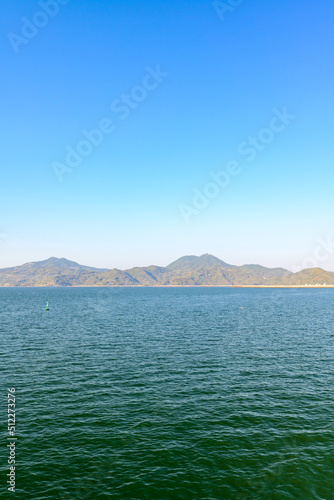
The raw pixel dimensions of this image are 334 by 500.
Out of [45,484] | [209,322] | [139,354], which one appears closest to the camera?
[45,484]

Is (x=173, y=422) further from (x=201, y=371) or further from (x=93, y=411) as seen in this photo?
(x=201, y=371)

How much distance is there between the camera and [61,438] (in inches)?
1271

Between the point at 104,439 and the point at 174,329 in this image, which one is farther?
the point at 174,329

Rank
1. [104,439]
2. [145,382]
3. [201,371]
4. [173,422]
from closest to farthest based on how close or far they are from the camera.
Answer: [104,439], [173,422], [145,382], [201,371]

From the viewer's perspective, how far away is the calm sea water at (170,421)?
2562 cm

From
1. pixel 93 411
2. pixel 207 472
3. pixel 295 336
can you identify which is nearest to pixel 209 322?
pixel 295 336

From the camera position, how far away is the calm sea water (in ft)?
84.1

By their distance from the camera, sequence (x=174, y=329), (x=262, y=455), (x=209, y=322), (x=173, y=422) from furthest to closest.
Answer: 1. (x=209, y=322)
2. (x=174, y=329)
3. (x=173, y=422)
4. (x=262, y=455)

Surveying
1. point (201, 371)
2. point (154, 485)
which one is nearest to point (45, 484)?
point (154, 485)

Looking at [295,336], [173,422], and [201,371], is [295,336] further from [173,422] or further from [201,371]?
[173,422]

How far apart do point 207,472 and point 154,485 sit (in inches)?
202

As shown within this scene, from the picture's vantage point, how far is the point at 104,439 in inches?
1266

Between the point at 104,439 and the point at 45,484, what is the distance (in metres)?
7.92

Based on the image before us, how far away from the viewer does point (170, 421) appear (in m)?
36.0
